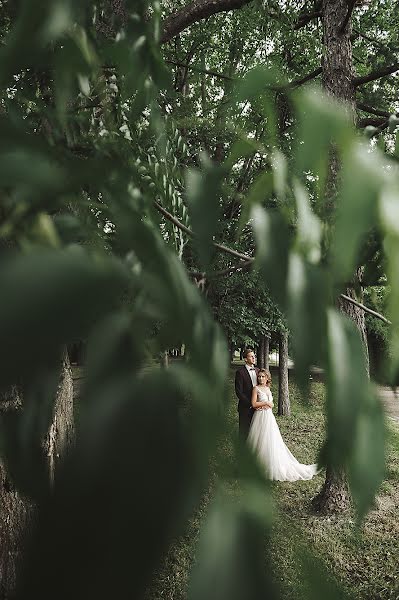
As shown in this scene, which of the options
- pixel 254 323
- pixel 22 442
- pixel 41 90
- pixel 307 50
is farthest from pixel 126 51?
pixel 254 323

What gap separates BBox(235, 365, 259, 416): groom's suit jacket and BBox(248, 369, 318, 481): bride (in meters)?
0.14

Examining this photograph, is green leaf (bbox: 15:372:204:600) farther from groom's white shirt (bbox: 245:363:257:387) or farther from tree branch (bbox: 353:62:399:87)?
groom's white shirt (bbox: 245:363:257:387)

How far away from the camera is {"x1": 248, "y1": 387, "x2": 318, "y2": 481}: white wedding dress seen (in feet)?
22.6

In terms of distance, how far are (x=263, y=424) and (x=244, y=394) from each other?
588mm

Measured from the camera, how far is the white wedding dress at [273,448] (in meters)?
6.88

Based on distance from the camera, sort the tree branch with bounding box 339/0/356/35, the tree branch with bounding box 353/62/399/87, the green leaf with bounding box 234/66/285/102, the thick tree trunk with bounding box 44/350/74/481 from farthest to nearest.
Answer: the tree branch with bounding box 353/62/399/87, the tree branch with bounding box 339/0/356/35, the thick tree trunk with bounding box 44/350/74/481, the green leaf with bounding box 234/66/285/102

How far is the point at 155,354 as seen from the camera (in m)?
0.42

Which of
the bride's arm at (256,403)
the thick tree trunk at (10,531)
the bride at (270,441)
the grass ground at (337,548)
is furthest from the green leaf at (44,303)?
the bride's arm at (256,403)

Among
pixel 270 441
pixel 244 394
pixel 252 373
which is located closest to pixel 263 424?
pixel 270 441

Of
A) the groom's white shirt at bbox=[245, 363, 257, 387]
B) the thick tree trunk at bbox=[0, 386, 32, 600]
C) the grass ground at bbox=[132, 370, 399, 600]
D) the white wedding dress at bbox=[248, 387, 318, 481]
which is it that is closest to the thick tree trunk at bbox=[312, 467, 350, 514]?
the grass ground at bbox=[132, 370, 399, 600]

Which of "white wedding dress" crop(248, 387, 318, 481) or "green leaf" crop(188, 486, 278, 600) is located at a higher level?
"green leaf" crop(188, 486, 278, 600)

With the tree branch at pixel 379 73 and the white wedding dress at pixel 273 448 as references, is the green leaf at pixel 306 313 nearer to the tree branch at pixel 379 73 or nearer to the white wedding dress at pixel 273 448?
the tree branch at pixel 379 73

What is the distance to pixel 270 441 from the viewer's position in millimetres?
7207

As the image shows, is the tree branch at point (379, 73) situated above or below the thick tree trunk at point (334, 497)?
above
